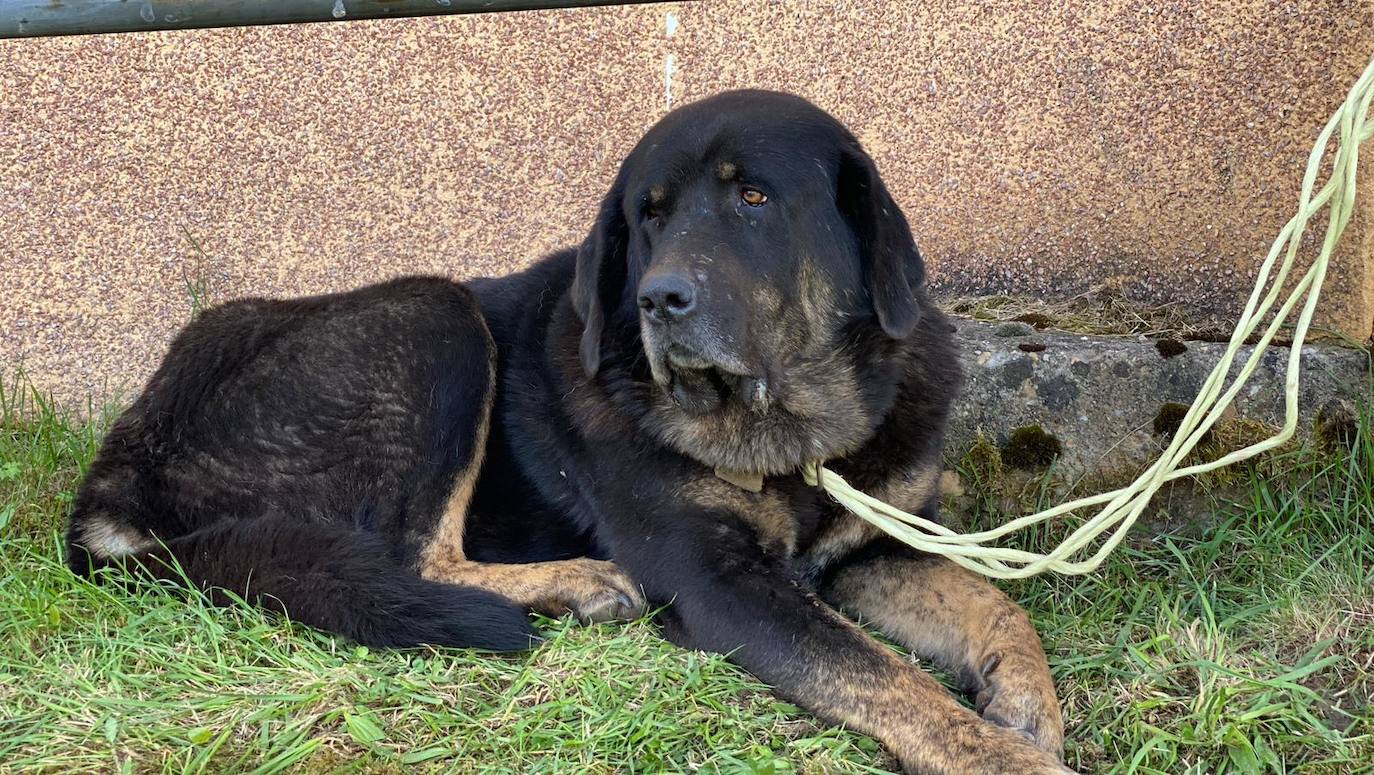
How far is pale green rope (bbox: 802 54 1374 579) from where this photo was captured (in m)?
2.24

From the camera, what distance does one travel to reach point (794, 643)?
114 inches

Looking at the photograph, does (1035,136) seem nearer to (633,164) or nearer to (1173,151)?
(1173,151)

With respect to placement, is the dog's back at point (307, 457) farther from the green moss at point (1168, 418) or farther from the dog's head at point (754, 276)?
the green moss at point (1168, 418)

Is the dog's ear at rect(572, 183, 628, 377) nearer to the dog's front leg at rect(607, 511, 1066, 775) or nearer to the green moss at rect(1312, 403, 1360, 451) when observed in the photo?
the dog's front leg at rect(607, 511, 1066, 775)

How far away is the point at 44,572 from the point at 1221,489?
12.2 ft

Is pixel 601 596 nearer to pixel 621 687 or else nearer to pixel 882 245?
pixel 621 687

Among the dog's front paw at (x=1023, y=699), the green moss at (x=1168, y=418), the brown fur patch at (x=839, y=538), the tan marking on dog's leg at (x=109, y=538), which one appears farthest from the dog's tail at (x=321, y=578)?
the green moss at (x=1168, y=418)

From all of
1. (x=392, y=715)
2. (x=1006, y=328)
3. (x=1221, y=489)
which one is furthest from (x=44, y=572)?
(x=1221, y=489)

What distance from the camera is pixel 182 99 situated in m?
4.78

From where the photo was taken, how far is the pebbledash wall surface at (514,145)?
14.1 ft

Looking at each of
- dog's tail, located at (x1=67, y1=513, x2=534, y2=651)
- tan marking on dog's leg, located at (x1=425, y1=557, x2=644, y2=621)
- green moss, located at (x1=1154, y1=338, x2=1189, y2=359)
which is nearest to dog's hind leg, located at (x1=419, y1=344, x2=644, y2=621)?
tan marking on dog's leg, located at (x1=425, y1=557, x2=644, y2=621)

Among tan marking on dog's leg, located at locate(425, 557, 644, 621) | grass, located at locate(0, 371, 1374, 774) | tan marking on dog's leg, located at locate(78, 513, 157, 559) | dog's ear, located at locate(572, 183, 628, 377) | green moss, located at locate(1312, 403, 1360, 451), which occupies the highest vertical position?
dog's ear, located at locate(572, 183, 628, 377)

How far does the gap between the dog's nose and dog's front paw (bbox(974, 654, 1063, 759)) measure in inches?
48.7

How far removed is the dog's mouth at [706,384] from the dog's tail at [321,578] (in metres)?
0.76
